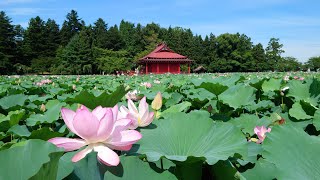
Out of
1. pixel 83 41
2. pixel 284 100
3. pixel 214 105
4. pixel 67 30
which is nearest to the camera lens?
pixel 214 105

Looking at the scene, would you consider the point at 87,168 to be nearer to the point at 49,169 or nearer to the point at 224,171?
the point at 49,169

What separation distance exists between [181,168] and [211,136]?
108 mm

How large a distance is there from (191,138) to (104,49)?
125ft

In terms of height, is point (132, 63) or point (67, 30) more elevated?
point (67, 30)

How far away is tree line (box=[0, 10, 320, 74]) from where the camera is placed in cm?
3472

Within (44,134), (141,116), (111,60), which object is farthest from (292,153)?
(111,60)

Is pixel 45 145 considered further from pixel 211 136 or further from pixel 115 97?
pixel 115 97

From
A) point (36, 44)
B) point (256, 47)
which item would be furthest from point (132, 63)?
point (256, 47)

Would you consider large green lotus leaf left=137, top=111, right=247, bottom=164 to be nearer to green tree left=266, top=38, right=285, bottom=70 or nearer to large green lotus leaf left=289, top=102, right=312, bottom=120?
large green lotus leaf left=289, top=102, right=312, bottom=120

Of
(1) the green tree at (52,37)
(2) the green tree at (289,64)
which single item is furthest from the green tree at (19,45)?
(2) the green tree at (289,64)

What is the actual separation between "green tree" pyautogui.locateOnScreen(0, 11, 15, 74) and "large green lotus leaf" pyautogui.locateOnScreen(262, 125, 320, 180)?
106 feet

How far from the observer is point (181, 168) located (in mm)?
652

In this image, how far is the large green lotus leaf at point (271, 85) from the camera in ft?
6.41

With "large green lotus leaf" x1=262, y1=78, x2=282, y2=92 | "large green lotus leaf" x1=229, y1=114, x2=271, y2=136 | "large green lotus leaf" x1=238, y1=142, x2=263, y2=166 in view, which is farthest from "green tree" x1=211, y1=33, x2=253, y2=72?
"large green lotus leaf" x1=238, y1=142, x2=263, y2=166
